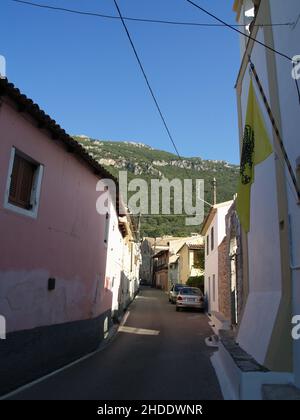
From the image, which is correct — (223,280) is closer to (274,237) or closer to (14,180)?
(274,237)

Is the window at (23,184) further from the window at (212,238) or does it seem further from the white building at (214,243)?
the window at (212,238)

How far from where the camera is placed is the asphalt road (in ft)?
22.2

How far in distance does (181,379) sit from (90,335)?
12.9 ft

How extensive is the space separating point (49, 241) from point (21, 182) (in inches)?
61.5

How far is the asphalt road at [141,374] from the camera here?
6.78 m

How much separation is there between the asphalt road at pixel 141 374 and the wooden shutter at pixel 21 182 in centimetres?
342

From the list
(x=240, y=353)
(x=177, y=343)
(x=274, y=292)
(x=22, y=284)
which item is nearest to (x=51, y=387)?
(x=22, y=284)

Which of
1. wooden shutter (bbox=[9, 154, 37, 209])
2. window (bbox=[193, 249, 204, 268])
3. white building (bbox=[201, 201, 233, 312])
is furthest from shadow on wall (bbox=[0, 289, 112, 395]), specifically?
window (bbox=[193, 249, 204, 268])

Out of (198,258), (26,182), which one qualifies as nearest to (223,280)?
(26,182)

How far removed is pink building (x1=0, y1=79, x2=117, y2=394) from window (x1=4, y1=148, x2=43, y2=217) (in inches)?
0.7

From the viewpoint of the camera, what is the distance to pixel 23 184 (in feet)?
24.9

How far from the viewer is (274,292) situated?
7.24 m

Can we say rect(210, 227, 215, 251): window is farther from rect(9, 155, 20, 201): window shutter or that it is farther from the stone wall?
rect(9, 155, 20, 201): window shutter
